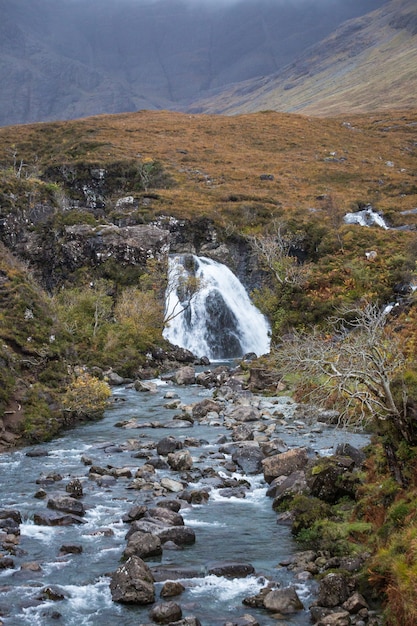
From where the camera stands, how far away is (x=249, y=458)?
25.9 m

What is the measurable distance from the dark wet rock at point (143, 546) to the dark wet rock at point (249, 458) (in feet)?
25.3

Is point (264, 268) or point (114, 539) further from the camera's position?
point (264, 268)

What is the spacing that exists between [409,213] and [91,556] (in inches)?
3210

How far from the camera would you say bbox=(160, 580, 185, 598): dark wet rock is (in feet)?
50.8

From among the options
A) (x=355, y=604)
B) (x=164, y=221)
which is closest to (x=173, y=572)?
(x=355, y=604)

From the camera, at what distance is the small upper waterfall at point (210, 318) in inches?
2499

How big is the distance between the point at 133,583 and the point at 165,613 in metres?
1.46

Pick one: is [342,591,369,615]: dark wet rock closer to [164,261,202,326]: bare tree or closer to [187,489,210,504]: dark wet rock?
[187,489,210,504]: dark wet rock

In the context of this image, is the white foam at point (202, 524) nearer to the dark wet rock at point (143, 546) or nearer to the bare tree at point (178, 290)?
the dark wet rock at point (143, 546)

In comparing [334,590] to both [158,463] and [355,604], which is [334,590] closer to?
[355,604]

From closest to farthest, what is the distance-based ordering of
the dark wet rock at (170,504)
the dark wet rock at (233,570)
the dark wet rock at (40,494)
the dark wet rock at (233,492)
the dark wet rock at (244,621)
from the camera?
the dark wet rock at (244,621) < the dark wet rock at (233,570) < the dark wet rock at (170,504) < the dark wet rock at (40,494) < the dark wet rock at (233,492)

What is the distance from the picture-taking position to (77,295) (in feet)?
197

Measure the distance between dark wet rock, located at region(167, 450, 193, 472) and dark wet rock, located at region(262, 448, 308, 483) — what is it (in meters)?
3.13

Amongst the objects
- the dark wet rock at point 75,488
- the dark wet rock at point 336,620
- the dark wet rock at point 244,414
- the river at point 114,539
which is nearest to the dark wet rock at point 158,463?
the river at point 114,539
